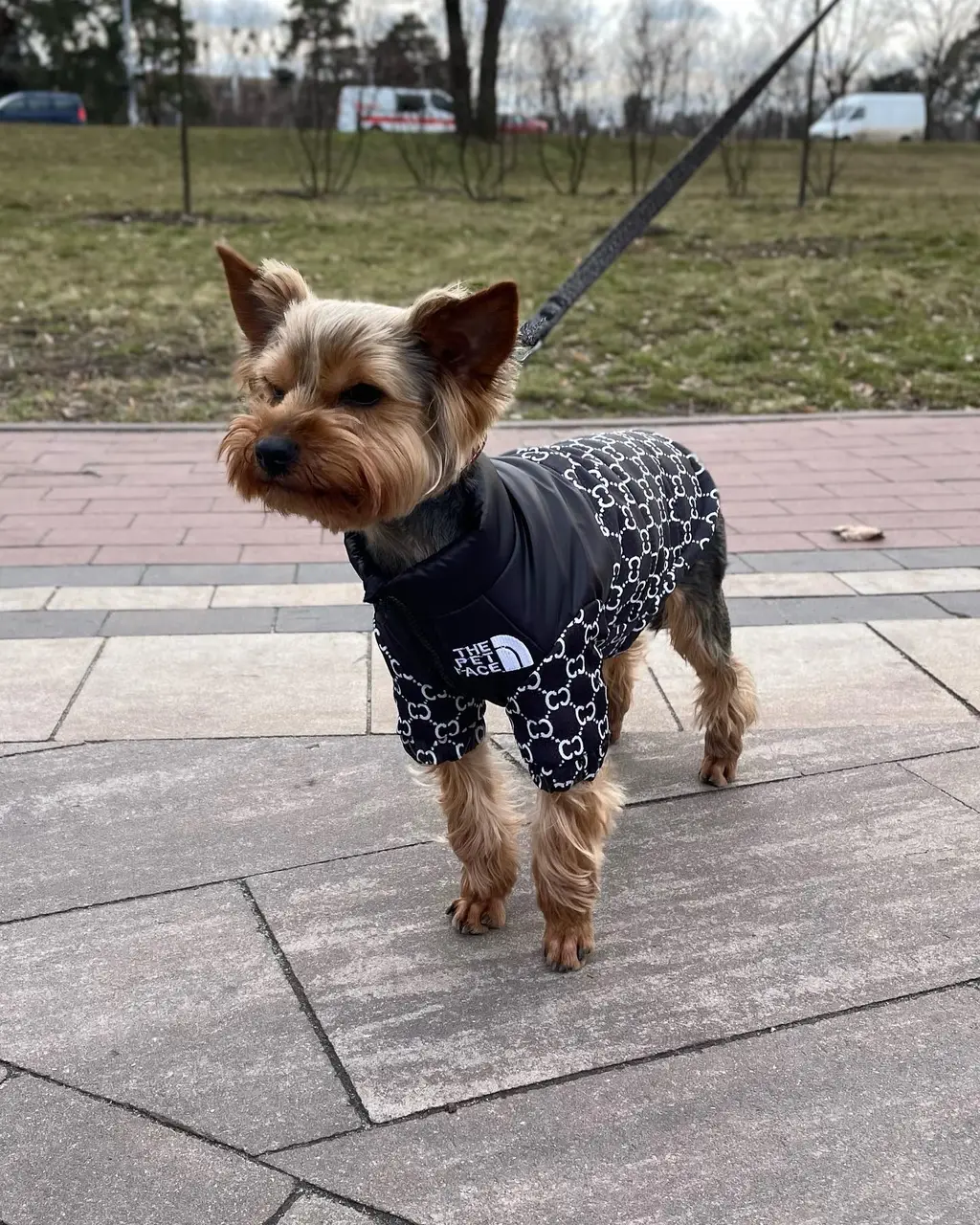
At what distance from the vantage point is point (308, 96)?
27.1 meters

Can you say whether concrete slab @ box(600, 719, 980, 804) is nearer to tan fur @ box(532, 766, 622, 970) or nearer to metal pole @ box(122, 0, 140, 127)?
tan fur @ box(532, 766, 622, 970)

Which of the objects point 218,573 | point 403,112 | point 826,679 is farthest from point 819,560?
point 403,112

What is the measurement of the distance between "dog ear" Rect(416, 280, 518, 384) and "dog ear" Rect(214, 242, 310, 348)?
428 mm

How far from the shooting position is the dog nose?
2.49 meters

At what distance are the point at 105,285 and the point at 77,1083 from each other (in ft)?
38.9

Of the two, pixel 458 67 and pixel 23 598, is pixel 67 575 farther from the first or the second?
pixel 458 67

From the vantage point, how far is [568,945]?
3.04m

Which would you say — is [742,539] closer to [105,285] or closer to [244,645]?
[244,645]

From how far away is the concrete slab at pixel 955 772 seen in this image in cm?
378

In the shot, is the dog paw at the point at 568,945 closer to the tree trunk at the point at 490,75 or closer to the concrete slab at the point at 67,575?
the concrete slab at the point at 67,575

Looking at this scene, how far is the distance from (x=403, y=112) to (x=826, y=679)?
3026 cm

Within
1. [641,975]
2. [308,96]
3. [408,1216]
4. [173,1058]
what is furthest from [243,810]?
[308,96]

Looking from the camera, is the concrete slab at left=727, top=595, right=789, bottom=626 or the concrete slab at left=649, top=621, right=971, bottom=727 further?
the concrete slab at left=727, top=595, right=789, bottom=626

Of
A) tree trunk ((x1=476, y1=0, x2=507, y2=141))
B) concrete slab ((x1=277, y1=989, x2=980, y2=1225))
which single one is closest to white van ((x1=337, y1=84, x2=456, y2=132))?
tree trunk ((x1=476, y1=0, x2=507, y2=141))
